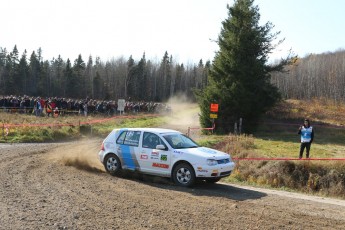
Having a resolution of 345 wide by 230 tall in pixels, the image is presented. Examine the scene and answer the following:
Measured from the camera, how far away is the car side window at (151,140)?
12.7 meters

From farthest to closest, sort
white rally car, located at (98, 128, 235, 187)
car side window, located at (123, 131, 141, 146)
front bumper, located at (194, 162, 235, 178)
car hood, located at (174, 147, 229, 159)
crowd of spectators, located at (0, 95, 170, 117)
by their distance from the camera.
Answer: crowd of spectators, located at (0, 95, 170, 117)
car side window, located at (123, 131, 141, 146)
car hood, located at (174, 147, 229, 159)
white rally car, located at (98, 128, 235, 187)
front bumper, located at (194, 162, 235, 178)

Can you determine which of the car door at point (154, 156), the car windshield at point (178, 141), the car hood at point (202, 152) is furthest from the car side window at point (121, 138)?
the car hood at point (202, 152)

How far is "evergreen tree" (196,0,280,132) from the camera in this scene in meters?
29.9

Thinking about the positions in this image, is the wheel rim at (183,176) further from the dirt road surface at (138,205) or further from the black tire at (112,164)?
the black tire at (112,164)

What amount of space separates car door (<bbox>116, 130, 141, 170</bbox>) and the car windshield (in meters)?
1.06

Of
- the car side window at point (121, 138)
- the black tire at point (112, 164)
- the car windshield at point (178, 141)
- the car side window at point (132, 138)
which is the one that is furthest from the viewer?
the car side window at point (121, 138)

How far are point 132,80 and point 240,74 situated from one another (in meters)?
69.8

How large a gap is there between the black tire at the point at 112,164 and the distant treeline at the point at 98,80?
7708cm

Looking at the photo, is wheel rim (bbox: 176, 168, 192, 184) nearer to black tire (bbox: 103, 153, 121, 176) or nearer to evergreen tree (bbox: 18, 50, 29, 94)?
black tire (bbox: 103, 153, 121, 176)

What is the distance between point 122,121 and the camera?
34250mm

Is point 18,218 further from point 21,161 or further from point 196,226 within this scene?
point 21,161

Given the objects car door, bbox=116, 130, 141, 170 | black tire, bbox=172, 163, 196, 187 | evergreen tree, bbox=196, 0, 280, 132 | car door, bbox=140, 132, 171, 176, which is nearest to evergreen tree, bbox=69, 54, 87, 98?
evergreen tree, bbox=196, 0, 280, 132

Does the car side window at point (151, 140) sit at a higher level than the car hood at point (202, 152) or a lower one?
higher

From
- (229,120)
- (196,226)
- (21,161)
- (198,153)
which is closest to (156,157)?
(198,153)
